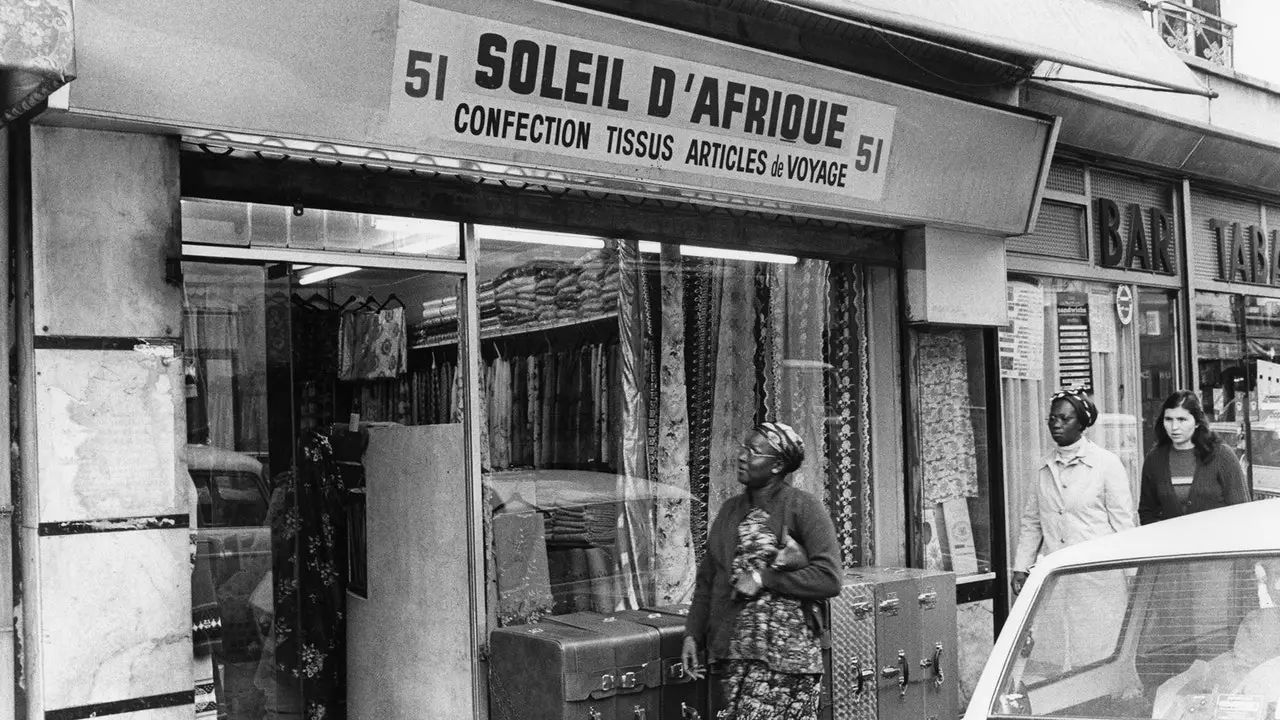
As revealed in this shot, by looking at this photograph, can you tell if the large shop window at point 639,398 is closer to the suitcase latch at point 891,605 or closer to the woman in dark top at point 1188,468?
the suitcase latch at point 891,605

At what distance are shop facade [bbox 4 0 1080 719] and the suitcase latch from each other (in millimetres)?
1134

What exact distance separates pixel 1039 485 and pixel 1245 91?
20.3ft

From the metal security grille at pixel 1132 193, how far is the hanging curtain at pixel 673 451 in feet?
13.2

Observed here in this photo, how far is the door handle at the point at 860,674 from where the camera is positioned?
6.90 meters

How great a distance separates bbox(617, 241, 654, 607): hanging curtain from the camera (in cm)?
732

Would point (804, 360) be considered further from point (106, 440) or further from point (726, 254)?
point (106, 440)

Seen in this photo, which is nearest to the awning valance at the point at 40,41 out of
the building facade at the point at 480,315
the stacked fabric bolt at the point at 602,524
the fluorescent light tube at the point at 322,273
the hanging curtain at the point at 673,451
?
the building facade at the point at 480,315

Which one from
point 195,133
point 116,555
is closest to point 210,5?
point 195,133

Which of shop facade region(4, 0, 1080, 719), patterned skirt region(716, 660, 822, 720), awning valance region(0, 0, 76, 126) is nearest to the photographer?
awning valance region(0, 0, 76, 126)

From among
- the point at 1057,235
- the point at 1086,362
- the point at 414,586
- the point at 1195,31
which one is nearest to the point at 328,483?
the point at 414,586

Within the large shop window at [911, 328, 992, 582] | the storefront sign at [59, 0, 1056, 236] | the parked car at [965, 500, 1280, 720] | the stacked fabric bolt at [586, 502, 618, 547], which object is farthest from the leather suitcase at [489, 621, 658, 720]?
the large shop window at [911, 328, 992, 582]

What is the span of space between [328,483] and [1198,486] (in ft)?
16.0

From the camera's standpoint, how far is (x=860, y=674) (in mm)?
6922

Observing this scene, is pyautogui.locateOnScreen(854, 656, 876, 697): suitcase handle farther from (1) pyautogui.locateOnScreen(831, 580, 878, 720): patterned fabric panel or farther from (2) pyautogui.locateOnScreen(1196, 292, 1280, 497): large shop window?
(2) pyautogui.locateOnScreen(1196, 292, 1280, 497): large shop window
